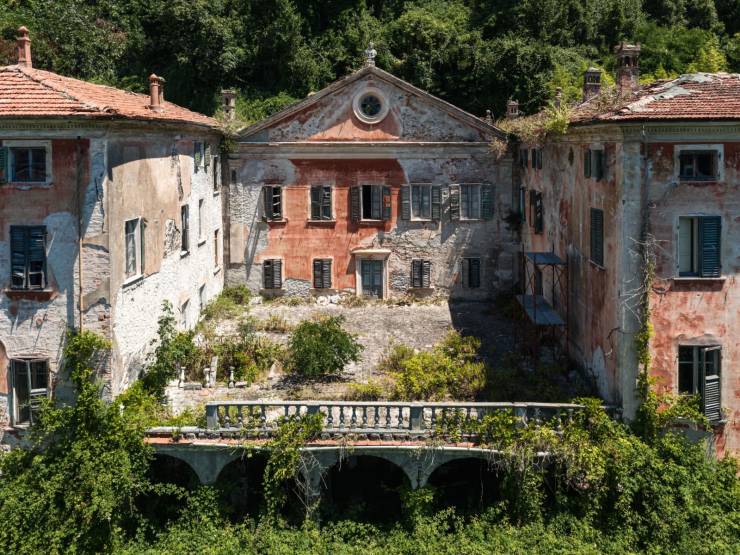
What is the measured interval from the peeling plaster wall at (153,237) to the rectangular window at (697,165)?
42.8 ft

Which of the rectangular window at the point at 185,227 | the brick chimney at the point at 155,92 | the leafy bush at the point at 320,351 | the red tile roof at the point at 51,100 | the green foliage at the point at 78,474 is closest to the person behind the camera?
the green foliage at the point at 78,474

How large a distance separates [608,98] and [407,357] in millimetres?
9357

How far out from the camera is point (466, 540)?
16.8m

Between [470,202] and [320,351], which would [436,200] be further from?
[320,351]

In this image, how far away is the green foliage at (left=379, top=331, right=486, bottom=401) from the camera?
803 inches

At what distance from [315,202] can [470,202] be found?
624 cm

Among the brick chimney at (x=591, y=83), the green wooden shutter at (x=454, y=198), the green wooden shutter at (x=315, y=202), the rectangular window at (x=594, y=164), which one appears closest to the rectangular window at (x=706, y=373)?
the rectangular window at (x=594, y=164)

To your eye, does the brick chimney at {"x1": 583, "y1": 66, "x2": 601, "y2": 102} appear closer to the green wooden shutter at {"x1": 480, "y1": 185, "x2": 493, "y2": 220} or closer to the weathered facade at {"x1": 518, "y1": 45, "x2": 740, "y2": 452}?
the green wooden shutter at {"x1": 480, "y1": 185, "x2": 493, "y2": 220}

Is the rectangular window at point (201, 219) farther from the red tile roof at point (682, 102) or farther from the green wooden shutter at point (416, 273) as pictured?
the red tile roof at point (682, 102)

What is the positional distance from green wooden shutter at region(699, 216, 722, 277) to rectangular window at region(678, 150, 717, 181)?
953 millimetres

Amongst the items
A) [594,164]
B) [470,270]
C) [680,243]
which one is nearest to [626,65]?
[594,164]

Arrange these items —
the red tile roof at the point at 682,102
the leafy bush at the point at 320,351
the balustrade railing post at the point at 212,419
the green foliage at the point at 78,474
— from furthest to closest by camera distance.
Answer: the leafy bush at the point at 320,351, the balustrade railing post at the point at 212,419, the red tile roof at the point at 682,102, the green foliage at the point at 78,474

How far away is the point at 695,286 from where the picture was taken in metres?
17.7

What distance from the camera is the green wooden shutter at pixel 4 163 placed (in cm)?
1788
